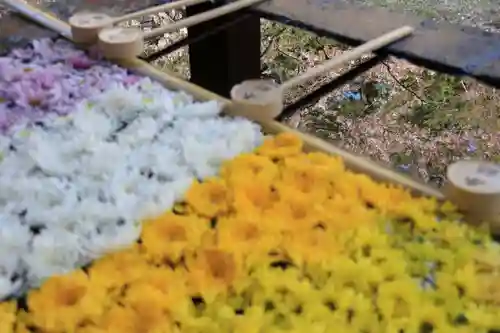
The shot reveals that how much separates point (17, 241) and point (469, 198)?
0.45m

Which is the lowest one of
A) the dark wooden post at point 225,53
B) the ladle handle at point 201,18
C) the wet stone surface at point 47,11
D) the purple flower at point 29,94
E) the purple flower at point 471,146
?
the purple flower at point 471,146

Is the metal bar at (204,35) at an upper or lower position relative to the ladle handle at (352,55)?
lower

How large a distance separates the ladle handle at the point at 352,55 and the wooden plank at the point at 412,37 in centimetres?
1

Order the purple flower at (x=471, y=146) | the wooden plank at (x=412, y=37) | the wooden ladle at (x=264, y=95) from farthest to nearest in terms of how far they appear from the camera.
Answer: the purple flower at (x=471, y=146), the wooden plank at (x=412, y=37), the wooden ladle at (x=264, y=95)

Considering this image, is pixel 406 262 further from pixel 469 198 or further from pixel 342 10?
pixel 342 10

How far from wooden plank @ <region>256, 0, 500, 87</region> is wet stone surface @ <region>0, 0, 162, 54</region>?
266 mm

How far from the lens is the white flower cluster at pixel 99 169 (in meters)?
0.62

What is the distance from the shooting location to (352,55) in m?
0.92

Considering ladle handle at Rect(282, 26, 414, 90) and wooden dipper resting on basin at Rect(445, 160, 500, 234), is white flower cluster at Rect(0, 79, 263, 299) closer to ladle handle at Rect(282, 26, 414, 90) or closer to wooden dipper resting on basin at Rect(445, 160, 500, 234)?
ladle handle at Rect(282, 26, 414, 90)

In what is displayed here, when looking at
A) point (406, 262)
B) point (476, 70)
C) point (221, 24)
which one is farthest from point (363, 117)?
point (406, 262)

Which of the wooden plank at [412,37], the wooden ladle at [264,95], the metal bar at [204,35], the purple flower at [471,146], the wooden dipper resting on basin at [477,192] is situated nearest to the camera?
the wooden dipper resting on basin at [477,192]

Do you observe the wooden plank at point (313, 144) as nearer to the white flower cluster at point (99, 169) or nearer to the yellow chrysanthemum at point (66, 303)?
the white flower cluster at point (99, 169)

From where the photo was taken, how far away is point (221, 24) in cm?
115

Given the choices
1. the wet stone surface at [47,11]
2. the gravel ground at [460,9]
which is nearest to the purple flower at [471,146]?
the gravel ground at [460,9]
